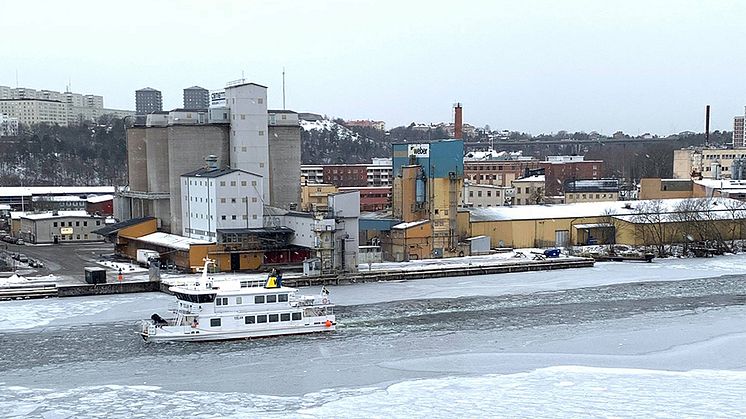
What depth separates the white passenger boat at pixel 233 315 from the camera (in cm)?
1708

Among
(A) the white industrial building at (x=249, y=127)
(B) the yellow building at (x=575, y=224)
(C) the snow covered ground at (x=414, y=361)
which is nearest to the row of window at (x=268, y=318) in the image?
(C) the snow covered ground at (x=414, y=361)

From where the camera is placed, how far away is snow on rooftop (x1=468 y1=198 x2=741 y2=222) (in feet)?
107

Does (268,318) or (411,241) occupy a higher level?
(411,241)

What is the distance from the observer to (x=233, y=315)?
1739 centimetres

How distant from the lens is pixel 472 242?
101 feet

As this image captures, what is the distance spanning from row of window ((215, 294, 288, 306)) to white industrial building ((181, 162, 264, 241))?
8594 mm

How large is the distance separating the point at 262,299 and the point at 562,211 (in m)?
19.4

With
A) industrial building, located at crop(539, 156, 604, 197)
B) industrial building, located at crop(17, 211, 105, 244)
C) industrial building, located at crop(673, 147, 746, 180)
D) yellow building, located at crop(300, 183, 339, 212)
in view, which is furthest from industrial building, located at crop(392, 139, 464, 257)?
industrial building, located at crop(673, 147, 746, 180)

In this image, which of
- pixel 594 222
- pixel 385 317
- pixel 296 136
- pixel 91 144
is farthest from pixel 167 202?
pixel 91 144

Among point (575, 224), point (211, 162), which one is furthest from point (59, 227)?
point (575, 224)

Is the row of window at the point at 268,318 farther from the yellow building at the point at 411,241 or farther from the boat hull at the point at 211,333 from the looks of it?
the yellow building at the point at 411,241

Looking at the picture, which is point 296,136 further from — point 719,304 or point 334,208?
point 719,304

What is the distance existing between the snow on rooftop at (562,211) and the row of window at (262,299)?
15009 mm

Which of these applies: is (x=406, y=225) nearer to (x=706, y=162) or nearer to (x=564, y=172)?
(x=564, y=172)
